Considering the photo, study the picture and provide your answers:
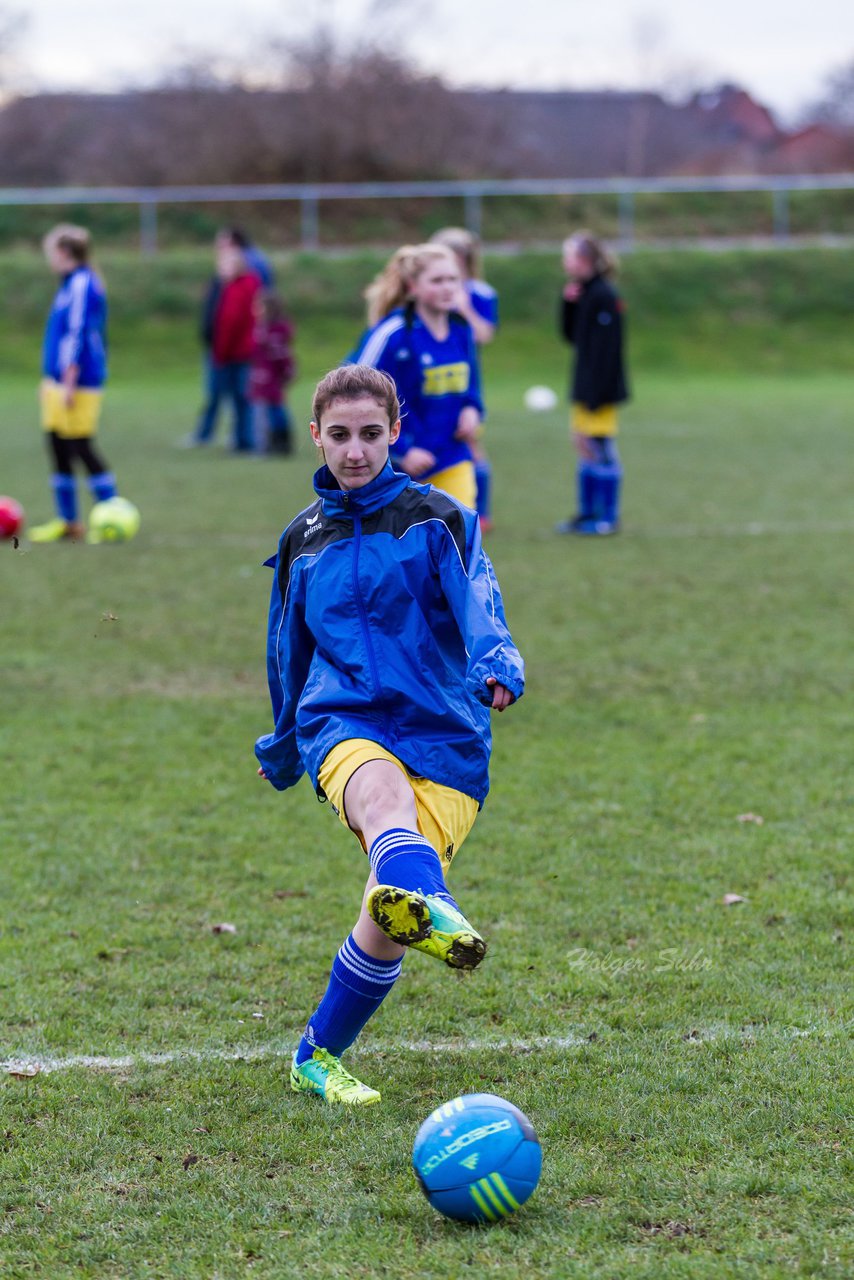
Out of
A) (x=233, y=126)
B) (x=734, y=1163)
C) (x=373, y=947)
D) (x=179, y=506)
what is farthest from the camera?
(x=233, y=126)

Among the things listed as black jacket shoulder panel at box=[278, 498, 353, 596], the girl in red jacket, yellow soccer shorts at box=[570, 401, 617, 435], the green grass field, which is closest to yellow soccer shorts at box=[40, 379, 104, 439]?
the green grass field

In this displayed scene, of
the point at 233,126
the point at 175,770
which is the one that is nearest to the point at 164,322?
the point at 233,126

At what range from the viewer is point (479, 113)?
3647 cm

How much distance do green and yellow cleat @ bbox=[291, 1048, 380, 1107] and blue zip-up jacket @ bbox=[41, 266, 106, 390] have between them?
27.4 feet

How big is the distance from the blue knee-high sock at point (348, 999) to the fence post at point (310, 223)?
2850 centimetres

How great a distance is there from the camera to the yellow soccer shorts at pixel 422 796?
11.3 ft

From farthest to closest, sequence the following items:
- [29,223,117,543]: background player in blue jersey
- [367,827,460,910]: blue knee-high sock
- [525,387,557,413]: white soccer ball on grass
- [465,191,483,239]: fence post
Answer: [465,191,483,239]: fence post
[525,387,557,413]: white soccer ball on grass
[29,223,117,543]: background player in blue jersey
[367,827,460,910]: blue knee-high sock

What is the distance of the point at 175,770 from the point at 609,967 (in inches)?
→ 97.9

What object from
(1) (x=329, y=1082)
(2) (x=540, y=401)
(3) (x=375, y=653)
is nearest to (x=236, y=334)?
(2) (x=540, y=401)

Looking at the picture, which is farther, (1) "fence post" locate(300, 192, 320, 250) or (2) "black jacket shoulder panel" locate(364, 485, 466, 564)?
(1) "fence post" locate(300, 192, 320, 250)

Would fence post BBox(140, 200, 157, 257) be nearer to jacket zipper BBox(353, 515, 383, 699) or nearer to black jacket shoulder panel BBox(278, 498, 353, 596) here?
black jacket shoulder panel BBox(278, 498, 353, 596)

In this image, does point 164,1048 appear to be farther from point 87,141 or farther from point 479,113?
point 87,141

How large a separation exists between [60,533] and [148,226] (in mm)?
20978

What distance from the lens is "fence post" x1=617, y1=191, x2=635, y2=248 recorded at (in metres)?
31.3
